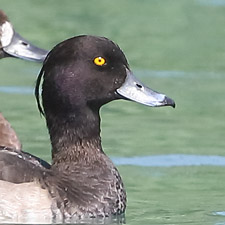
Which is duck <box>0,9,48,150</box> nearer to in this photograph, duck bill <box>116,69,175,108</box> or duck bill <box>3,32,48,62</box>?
duck bill <box>3,32,48,62</box>

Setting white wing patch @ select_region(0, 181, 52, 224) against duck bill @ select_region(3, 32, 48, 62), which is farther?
duck bill @ select_region(3, 32, 48, 62)

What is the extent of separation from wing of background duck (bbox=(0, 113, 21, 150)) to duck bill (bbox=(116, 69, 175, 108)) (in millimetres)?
1659

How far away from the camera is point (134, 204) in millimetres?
9844

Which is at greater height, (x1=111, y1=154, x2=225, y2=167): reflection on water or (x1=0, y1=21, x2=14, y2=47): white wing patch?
(x1=0, y1=21, x2=14, y2=47): white wing patch

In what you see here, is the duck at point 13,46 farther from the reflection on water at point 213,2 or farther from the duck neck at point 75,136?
the reflection on water at point 213,2

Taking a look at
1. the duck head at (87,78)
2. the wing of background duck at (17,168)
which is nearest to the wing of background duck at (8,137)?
the duck head at (87,78)

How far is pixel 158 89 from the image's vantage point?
544 inches

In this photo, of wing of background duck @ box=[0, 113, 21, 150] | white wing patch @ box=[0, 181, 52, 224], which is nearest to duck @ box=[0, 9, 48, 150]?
wing of background duck @ box=[0, 113, 21, 150]

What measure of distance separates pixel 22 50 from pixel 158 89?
6.54ft

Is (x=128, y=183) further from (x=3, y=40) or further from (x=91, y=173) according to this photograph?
(x=3, y=40)

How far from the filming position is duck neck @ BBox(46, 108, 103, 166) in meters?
9.46

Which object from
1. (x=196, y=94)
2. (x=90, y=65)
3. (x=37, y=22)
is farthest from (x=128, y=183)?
(x=37, y=22)

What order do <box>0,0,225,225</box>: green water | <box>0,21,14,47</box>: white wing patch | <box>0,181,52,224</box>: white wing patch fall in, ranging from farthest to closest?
<box>0,21,14,47</box>: white wing patch
<box>0,0,225,225</box>: green water
<box>0,181,52,224</box>: white wing patch

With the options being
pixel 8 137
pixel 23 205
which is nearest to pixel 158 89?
pixel 8 137
